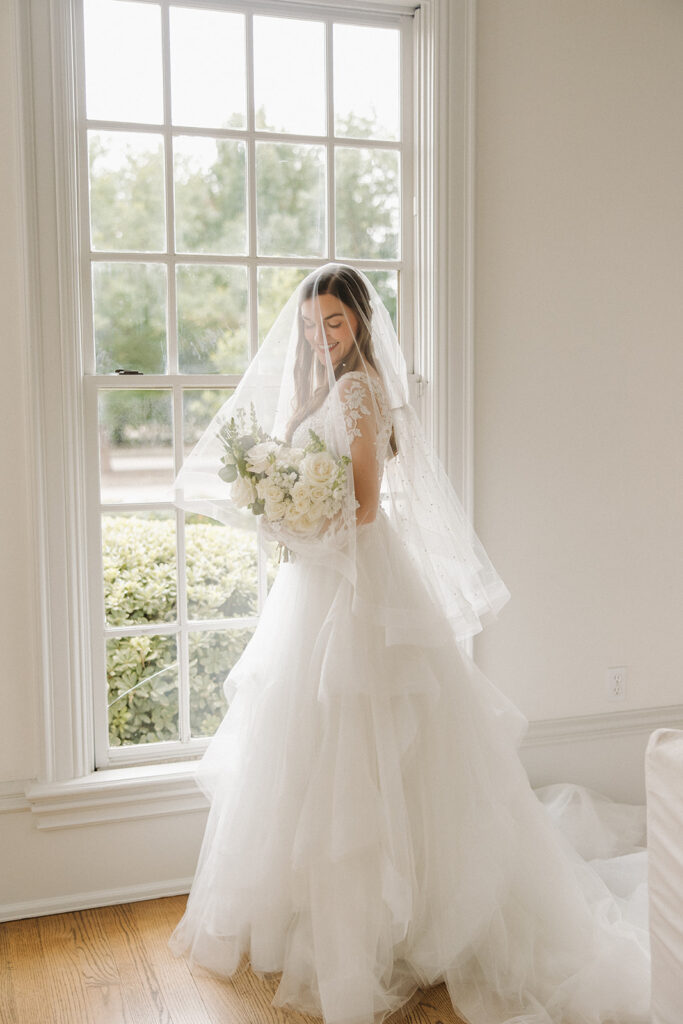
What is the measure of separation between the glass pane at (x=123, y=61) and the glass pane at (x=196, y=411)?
81 cm

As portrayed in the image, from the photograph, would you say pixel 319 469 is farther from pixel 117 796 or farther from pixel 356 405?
pixel 117 796

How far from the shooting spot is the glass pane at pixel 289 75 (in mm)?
2699

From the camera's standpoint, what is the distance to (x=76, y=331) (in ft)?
8.16

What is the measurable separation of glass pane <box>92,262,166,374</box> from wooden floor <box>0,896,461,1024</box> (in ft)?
5.25

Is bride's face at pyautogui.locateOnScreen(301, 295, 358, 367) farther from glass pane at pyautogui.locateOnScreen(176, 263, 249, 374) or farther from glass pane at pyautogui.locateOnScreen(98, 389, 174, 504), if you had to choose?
glass pane at pyautogui.locateOnScreen(98, 389, 174, 504)

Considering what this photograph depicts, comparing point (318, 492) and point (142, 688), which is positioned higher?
point (318, 492)

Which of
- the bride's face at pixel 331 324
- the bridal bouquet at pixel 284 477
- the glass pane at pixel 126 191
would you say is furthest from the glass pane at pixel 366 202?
the bridal bouquet at pixel 284 477

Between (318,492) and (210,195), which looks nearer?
(318,492)

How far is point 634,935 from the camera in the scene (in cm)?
219

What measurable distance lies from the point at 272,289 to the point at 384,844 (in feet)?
5.45

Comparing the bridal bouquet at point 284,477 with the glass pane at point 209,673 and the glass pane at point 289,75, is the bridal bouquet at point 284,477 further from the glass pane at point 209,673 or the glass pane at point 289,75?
the glass pane at point 289,75

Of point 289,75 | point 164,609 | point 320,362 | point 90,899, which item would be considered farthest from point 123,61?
point 90,899

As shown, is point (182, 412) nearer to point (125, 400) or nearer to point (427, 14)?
point (125, 400)

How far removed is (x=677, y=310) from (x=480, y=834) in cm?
194
